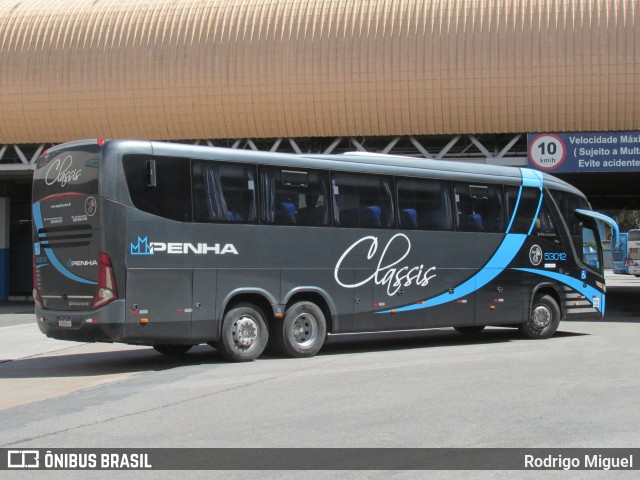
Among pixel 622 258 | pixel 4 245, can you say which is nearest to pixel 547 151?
pixel 4 245

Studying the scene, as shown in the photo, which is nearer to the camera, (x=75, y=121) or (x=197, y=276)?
(x=197, y=276)

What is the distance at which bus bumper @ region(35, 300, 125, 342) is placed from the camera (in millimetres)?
12062

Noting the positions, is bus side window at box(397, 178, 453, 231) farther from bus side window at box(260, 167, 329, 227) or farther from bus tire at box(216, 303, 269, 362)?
bus tire at box(216, 303, 269, 362)

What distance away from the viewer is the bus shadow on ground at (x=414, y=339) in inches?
650

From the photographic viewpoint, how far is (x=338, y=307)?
1470cm

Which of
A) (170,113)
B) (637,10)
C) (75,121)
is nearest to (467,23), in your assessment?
(637,10)

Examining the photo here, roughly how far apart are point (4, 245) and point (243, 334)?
883 inches

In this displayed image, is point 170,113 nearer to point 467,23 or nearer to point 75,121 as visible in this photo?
point 75,121

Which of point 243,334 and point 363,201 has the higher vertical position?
point 363,201

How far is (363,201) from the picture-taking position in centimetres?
1506

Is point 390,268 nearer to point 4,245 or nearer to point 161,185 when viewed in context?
point 161,185

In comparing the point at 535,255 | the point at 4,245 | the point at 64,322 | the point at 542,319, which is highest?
the point at 4,245

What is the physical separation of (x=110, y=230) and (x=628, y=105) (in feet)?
59.2

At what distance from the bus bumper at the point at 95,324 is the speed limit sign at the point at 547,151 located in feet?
51.8
